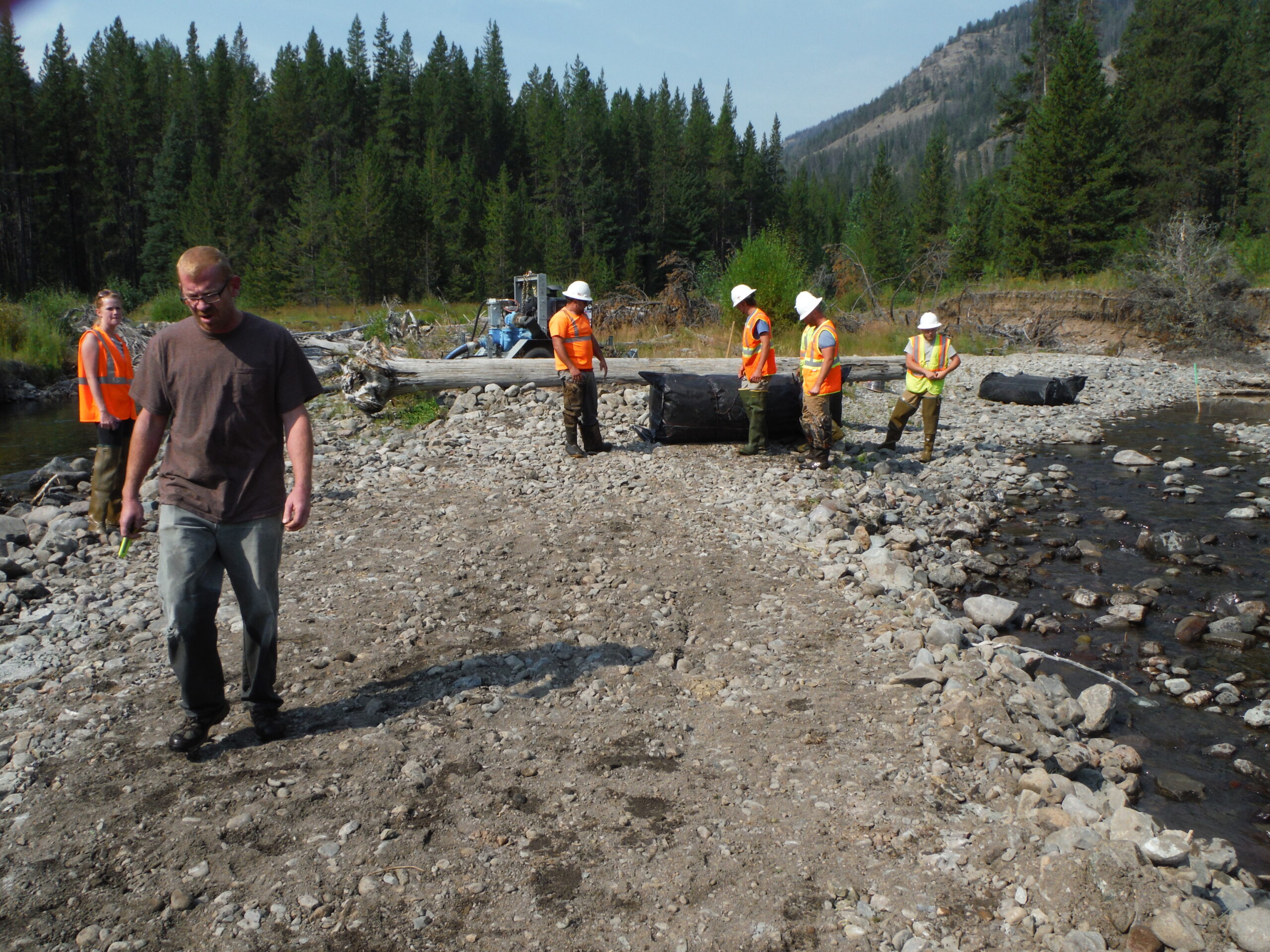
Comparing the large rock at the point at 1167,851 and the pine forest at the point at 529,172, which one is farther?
the pine forest at the point at 529,172

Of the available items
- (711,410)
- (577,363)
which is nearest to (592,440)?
(577,363)

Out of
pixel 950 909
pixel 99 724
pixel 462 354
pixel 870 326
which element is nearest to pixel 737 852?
pixel 950 909

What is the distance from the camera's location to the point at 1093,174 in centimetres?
3522

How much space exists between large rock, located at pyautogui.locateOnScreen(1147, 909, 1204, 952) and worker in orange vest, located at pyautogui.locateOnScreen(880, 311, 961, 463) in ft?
25.6

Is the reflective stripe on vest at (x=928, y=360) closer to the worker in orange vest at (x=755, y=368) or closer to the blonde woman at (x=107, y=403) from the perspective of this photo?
the worker in orange vest at (x=755, y=368)

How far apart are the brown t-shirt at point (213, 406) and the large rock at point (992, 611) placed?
15.4ft

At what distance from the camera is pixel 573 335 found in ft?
28.7

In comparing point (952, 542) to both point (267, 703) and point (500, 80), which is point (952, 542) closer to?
point (267, 703)

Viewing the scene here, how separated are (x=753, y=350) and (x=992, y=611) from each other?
379 cm

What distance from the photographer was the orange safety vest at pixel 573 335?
8.75 meters

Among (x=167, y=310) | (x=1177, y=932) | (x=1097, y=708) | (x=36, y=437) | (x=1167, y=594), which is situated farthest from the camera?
(x=167, y=310)

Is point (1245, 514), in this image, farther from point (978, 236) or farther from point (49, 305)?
point (978, 236)

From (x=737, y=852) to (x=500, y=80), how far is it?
8516 cm

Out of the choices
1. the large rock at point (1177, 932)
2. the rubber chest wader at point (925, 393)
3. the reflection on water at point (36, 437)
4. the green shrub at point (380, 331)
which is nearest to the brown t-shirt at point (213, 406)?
the large rock at point (1177, 932)
